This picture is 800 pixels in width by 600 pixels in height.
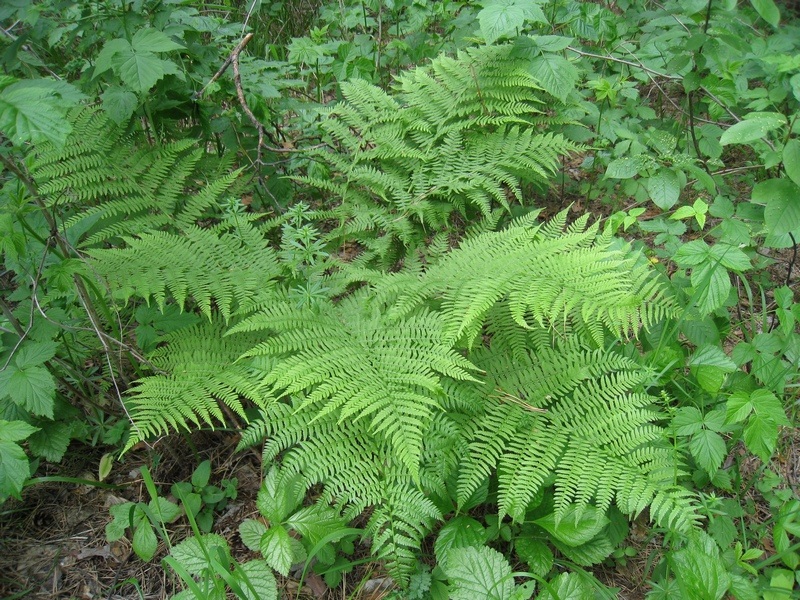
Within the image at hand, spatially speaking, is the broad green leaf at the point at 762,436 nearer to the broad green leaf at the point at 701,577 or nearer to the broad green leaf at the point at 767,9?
the broad green leaf at the point at 701,577

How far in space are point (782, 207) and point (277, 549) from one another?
236 cm

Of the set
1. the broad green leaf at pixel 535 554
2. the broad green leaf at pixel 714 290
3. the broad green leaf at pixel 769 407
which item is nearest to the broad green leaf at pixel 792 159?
the broad green leaf at pixel 714 290

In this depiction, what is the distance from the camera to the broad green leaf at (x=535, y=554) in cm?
199

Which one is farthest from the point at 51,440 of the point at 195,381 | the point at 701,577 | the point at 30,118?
the point at 701,577

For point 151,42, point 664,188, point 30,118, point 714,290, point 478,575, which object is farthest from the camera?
point 664,188

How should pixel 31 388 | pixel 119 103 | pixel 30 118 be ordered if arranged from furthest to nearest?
pixel 119 103 → pixel 31 388 → pixel 30 118

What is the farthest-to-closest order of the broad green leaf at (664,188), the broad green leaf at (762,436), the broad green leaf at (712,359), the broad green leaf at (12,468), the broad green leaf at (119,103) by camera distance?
the broad green leaf at (664,188), the broad green leaf at (119,103), the broad green leaf at (712,359), the broad green leaf at (762,436), the broad green leaf at (12,468)

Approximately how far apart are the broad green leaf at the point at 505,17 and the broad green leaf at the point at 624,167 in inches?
29.0

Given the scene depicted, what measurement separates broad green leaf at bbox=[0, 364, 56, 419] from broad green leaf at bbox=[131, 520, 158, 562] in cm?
53

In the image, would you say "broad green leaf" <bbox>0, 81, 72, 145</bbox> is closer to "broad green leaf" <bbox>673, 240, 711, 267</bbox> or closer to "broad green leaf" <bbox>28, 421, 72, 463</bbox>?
"broad green leaf" <bbox>28, 421, 72, 463</bbox>

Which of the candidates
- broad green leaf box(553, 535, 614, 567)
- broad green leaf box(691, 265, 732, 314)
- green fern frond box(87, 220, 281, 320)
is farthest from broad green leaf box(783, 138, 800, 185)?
green fern frond box(87, 220, 281, 320)

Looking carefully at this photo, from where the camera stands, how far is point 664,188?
257cm

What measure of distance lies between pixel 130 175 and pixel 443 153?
60.9 inches

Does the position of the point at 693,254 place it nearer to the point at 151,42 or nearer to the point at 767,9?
the point at 767,9
